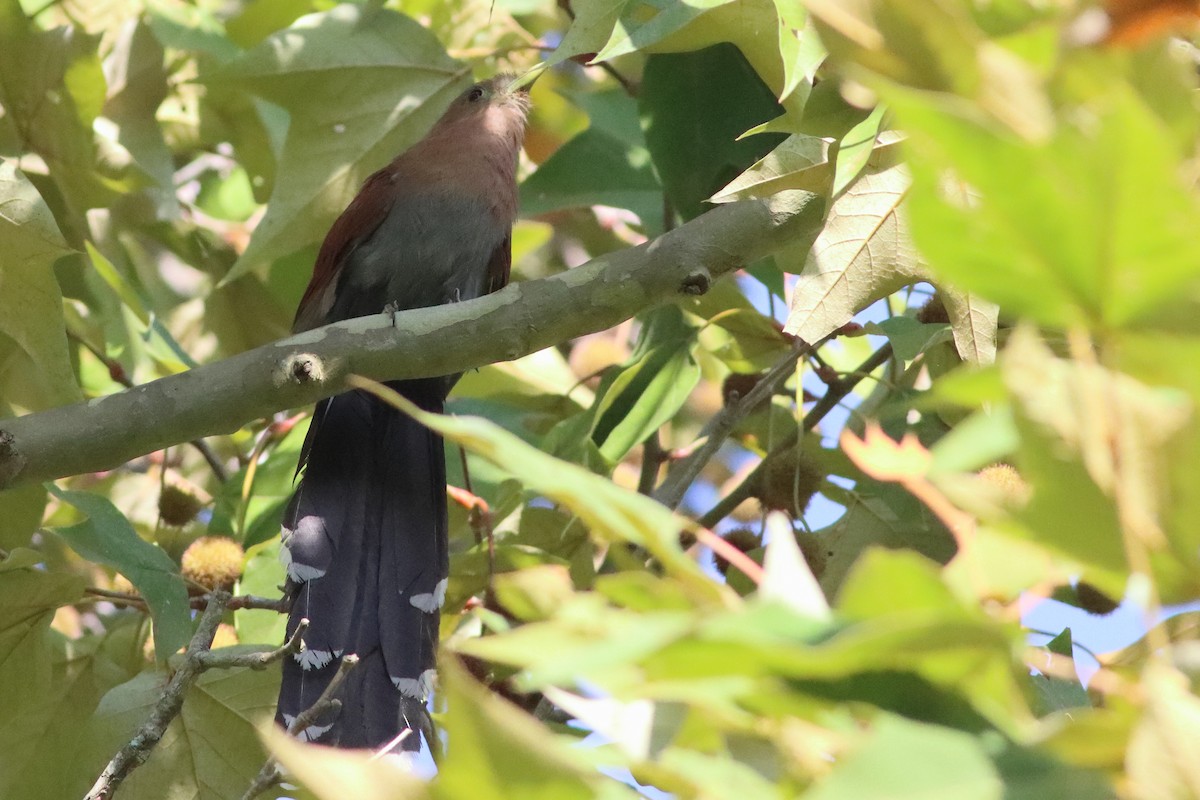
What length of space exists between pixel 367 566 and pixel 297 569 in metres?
0.15

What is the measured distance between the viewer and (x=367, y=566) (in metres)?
2.47

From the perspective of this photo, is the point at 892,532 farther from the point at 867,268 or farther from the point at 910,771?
the point at 910,771

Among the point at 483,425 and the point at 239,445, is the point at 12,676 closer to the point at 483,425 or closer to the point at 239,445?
the point at 239,445

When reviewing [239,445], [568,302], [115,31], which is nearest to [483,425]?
[568,302]

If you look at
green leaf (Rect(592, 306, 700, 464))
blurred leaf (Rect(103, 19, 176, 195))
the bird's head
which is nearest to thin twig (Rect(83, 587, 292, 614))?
green leaf (Rect(592, 306, 700, 464))

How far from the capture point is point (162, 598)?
1.92 meters

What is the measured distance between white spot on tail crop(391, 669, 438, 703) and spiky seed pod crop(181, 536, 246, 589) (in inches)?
14.6

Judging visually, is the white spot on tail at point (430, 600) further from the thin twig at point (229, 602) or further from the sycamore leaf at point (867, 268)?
the sycamore leaf at point (867, 268)

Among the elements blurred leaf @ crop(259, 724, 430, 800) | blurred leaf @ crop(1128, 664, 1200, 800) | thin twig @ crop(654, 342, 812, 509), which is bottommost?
blurred leaf @ crop(1128, 664, 1200, 800)

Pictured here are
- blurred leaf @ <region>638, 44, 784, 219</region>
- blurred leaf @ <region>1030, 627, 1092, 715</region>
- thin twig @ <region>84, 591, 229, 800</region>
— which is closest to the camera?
blurred leaf @ <region>1030, 627, 1092, 715</region>

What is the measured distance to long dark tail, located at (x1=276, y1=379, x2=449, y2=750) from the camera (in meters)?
2.13

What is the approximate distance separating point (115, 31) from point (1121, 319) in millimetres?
2939

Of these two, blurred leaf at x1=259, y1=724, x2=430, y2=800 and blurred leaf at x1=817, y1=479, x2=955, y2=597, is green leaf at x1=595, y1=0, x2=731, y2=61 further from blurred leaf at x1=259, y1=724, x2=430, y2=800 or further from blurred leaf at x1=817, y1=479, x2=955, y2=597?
blurred leaf at x1=259, y1=724, x2=430, y2=800

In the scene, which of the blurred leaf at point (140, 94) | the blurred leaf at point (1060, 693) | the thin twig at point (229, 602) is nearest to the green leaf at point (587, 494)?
the blurred leaf at point (1060, 693)
